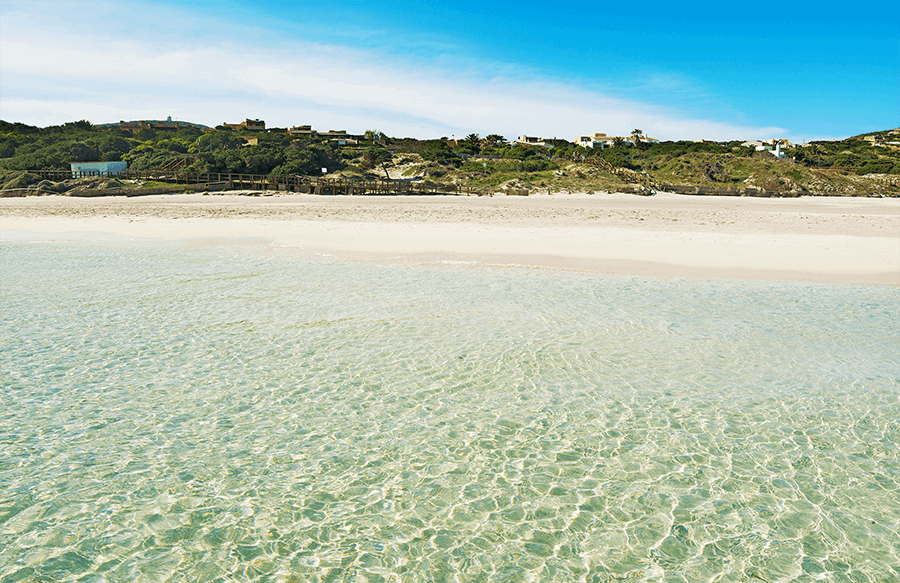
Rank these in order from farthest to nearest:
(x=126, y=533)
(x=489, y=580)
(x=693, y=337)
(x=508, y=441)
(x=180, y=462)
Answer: (x=693, y=337), (x=508, y=441), (x=180, y=462), (x=126, y=533), (x=489, y=580)

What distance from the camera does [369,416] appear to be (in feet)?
18.3

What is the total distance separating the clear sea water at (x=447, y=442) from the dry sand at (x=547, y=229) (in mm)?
4633

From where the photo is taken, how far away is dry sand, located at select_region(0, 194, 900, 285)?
47.0ft

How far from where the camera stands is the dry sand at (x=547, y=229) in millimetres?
14328

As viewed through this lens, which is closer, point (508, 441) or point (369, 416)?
point (508, 441)

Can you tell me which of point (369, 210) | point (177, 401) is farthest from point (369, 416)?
point (369, 210)

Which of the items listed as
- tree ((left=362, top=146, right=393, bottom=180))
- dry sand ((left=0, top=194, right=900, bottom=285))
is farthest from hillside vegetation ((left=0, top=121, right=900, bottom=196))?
dry sand ((left=0, top=194, right=900, bottom=285))

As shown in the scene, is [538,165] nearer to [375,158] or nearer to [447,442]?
[375,158]

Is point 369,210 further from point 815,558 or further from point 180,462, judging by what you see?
point 815,558

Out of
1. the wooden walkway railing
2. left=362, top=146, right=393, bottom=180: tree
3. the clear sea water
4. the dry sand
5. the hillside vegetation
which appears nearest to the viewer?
the clear sea water

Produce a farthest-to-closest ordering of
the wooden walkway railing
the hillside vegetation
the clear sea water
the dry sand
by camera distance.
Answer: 1. the hillside vegetation
2. the wooden walkway railing
3. the dry sand
4. the clear sea water

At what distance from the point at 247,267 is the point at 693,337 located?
1028 centimetres

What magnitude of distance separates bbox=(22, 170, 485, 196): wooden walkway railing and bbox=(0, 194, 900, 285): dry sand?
6294 millimetres

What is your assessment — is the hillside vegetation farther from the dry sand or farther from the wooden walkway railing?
the dry sand
